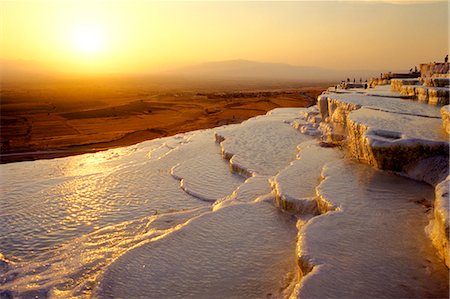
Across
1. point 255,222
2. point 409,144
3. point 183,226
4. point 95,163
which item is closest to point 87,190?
point 95,163

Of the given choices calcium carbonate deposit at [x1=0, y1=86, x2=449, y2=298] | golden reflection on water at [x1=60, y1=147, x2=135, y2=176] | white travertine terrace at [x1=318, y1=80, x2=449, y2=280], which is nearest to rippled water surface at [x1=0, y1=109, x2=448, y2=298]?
calcium carbonate deposit at [x1=0, y1=86, x2=449, y2=298]

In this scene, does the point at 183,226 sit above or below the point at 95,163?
below

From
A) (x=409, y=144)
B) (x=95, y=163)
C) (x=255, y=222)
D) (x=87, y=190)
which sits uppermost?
(x=409, y=144)

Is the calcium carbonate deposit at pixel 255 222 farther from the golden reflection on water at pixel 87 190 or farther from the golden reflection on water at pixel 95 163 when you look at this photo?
the golden reflection on water at pixel 95 163

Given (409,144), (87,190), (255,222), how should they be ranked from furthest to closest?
(87,190), (409,144), (255,222)

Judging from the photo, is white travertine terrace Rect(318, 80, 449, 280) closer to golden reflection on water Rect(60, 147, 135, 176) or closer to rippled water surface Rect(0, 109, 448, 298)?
rippled water surface Rect(0, 109, 448, 298)

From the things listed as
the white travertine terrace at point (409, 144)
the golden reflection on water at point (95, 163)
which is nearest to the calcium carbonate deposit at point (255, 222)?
the white travertine terrace at point (409, 144)

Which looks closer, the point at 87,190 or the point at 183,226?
the point at 183,226

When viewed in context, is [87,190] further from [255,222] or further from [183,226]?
[255,222]
